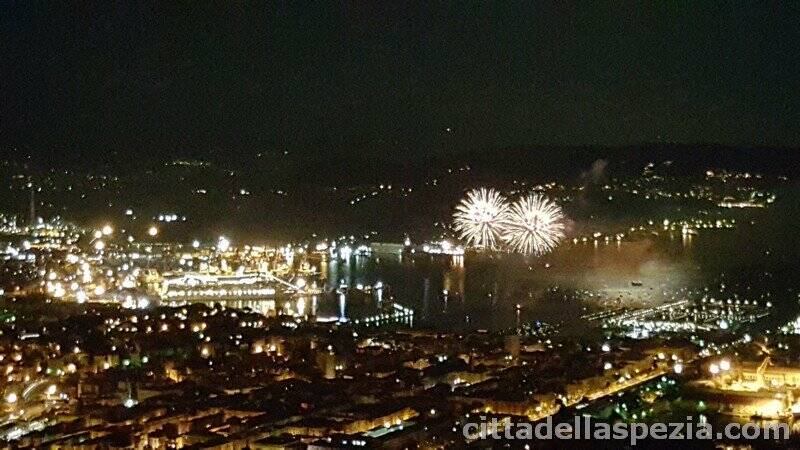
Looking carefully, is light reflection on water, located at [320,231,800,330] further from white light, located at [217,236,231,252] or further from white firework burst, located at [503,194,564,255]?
white light, located at [217,236,231,252]

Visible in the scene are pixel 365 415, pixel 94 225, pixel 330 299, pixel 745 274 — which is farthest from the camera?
pixel 94 225

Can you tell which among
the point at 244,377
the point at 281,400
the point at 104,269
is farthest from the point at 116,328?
the point at 104,269

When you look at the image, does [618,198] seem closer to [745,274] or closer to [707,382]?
[745,274]

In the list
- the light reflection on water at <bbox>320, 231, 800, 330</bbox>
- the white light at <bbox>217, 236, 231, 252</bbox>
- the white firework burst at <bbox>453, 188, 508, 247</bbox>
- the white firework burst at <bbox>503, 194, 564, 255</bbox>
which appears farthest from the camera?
the white light at <bbox>217, 236, 231, 252</bbox>

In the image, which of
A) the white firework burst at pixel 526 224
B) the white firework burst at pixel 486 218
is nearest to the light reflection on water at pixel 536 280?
the white firework burst at pixel 486 218

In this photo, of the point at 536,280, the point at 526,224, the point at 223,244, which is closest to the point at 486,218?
the point at 536,280

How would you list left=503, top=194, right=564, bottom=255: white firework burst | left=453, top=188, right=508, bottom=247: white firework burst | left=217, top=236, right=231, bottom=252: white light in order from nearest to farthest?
left=503, top=194, right=564, bottom=255: white firework burst → left=453, top=188, right=508, bottom=247: white firework burst → left=217, top=236, right=231, bottom=252: white light

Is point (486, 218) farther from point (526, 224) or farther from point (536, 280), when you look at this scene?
point (526, 224)

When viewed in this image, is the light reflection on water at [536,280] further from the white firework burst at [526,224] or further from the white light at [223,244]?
the white light at [223,244]

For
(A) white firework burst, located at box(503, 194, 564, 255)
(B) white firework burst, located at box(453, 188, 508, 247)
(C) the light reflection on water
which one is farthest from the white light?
(A) white firework burst, located at box(503, 194, 564, 255)
